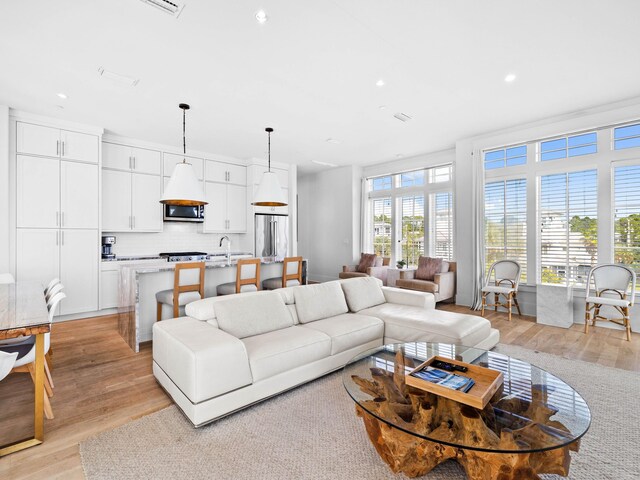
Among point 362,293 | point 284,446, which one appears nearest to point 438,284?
point 362,293

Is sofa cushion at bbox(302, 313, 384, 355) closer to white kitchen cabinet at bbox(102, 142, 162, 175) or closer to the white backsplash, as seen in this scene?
the white backsplash

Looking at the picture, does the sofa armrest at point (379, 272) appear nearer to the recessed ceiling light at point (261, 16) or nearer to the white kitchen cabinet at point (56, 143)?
the recessed ceiling light at point (261, 16)

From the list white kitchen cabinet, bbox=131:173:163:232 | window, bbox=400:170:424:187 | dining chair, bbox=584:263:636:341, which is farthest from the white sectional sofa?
window, bbox=400:170:424:187

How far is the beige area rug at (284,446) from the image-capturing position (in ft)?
5.57

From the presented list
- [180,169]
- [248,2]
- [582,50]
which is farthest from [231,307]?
[582,50]

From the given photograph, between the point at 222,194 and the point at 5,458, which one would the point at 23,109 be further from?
the point at 5,458

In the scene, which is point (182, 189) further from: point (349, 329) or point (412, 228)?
point (412, 228)

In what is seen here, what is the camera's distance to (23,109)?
14.5 ft

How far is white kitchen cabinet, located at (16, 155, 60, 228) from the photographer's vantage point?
4.50 metres

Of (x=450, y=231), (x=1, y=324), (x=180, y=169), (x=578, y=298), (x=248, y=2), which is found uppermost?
(x=248, y=2)

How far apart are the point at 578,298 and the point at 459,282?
1691mm

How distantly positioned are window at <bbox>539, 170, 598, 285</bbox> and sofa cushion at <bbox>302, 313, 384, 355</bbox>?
3473mm

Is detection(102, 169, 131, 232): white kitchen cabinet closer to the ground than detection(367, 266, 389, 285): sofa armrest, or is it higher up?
higher up

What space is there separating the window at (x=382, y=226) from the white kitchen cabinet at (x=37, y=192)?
604 cm
